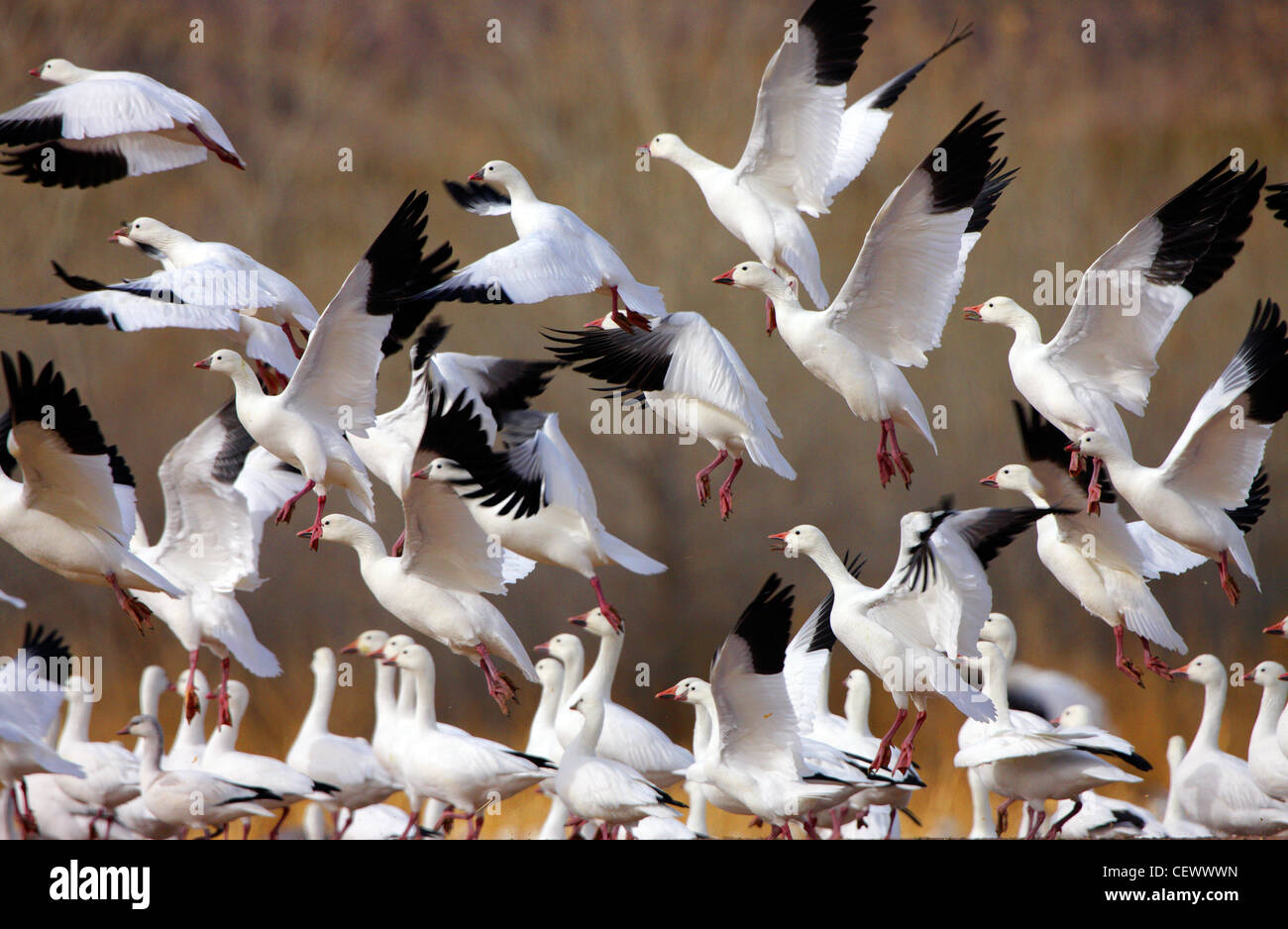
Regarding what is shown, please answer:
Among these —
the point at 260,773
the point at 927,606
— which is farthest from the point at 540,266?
the point at 260,773

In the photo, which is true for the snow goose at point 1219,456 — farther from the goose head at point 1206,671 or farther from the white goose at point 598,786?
the white goose at point 598,786

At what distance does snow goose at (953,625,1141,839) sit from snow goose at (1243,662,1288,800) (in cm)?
94

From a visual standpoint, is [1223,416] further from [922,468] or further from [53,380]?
[53,380]

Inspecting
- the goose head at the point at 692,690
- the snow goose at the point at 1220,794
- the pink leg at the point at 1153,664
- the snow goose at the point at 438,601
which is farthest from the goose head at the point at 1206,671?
the snow goose at the point at 438,601

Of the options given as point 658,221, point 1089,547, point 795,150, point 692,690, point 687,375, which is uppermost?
point 658,221

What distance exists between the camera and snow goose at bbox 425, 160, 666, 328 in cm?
597

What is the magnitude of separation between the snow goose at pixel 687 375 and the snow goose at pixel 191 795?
8.51 ft

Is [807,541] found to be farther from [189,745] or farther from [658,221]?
[189,745]

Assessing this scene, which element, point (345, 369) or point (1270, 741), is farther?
point (1270, 741)

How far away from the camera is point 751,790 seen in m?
6.41

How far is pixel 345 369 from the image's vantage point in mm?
6359

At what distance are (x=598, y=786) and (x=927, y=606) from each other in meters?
1.60

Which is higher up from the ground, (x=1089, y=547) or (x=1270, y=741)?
(x=1089, y=547)

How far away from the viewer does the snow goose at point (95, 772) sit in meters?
7.71
